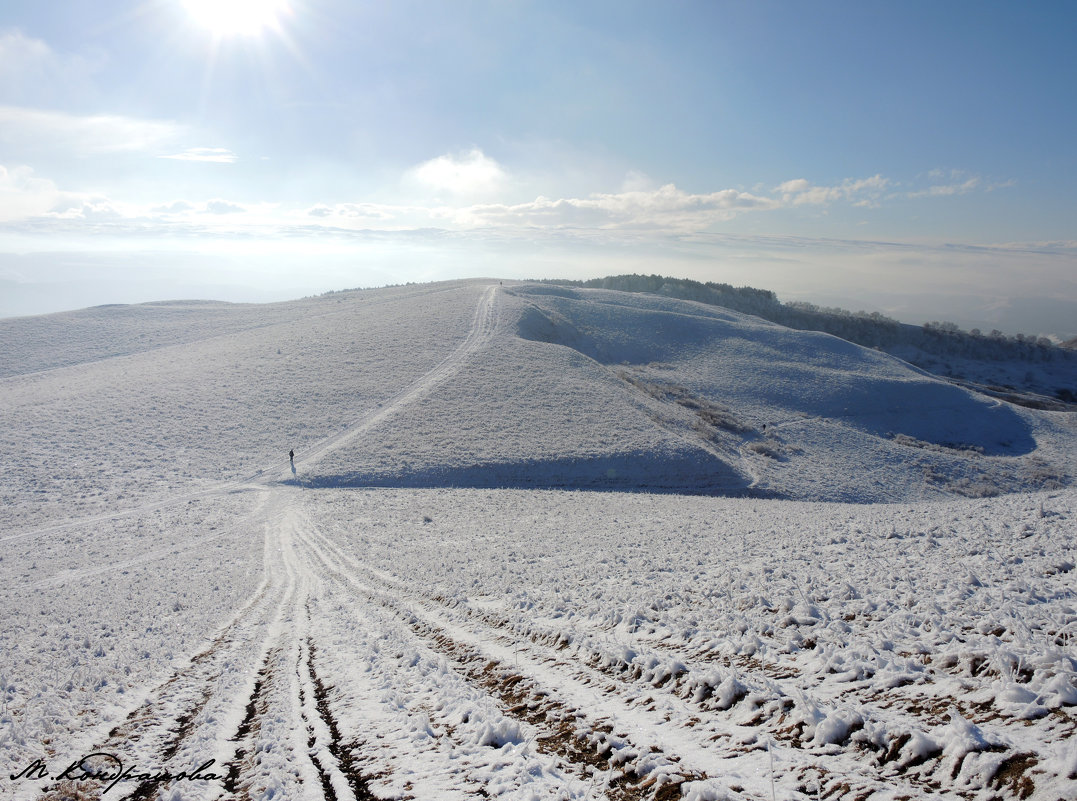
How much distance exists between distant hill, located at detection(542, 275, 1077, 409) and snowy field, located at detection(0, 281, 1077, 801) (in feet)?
154

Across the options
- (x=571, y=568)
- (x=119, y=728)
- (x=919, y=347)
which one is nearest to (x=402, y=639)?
(x=119, y=728)

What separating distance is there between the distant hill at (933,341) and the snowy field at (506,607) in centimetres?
4693

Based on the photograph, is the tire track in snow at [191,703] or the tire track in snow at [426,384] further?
the tire track in snow at [426,384]

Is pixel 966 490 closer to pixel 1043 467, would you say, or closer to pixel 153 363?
pixel 1043 467

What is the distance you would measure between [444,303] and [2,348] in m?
43.5

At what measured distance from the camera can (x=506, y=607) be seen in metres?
11.0

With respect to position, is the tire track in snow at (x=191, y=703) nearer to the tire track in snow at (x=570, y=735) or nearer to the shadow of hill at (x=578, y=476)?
the tire track in snow at (x=570, y=735)

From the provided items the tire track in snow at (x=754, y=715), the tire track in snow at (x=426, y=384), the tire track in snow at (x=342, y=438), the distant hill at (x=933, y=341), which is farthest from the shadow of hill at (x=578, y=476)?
the distant hill at (x=933, y=341)

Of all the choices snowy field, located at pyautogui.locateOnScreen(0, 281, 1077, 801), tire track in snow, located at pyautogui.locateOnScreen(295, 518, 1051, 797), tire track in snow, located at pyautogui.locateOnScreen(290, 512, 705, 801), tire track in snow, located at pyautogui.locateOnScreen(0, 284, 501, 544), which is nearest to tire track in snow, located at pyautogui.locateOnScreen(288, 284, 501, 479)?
tire track in snow, located at pyautogui.locateOnScreen(0, 284, 501, 544)

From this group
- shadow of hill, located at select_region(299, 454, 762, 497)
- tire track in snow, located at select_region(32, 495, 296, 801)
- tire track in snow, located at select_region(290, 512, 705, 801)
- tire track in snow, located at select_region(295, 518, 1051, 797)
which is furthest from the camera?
shadow of hill, located at select_region(299, 454, 762, 497)

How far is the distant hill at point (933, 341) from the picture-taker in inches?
3083

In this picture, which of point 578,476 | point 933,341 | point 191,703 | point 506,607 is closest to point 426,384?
point 578,476

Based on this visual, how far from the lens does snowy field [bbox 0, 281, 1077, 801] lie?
5309 millimetres

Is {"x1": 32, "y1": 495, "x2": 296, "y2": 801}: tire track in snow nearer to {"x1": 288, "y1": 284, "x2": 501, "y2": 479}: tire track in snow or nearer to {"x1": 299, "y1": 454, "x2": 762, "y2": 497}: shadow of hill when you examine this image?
{"x1": 299, "y1": 454, "x2": 762, "y2": 497}: shadow of hill
